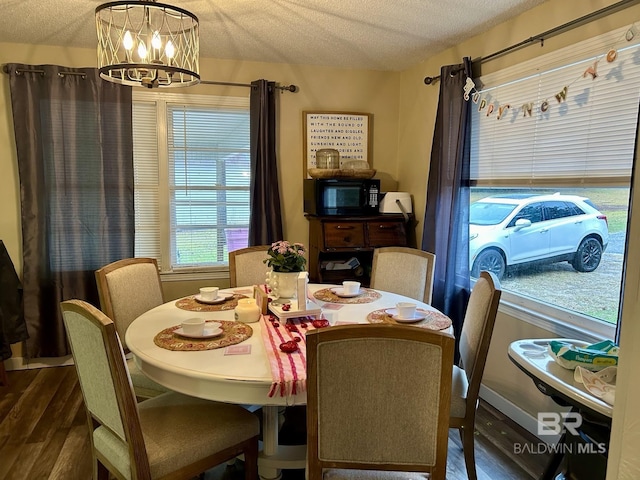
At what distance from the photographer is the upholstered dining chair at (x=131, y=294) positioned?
6.92 feet

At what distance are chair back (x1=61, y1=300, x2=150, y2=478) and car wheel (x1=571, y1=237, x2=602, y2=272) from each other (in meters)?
2.16

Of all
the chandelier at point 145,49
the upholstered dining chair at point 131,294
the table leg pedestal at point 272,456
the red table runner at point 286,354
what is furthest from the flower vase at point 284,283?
the chandelier at point 145,49

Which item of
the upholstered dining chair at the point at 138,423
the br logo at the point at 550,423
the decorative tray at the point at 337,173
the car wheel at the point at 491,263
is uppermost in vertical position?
the decorative tray at the point at 337,173

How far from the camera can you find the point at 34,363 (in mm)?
3344

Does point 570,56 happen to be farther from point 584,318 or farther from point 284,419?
point 284,419

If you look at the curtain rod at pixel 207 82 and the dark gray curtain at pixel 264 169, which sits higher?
the curtain rod at pixel 207 82

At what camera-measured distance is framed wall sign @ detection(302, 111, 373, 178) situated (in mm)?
3727

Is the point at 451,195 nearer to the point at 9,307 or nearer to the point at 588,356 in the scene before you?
the point at 588,356

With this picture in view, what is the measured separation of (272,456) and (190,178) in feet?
7.76

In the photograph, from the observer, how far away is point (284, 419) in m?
2.56

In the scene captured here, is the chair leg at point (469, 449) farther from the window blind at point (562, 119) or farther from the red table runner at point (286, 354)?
the window blind at point (562, 119)

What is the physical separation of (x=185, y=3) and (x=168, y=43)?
770 mm

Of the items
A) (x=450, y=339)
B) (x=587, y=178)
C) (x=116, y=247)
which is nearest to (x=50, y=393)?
(x=116, y=247)

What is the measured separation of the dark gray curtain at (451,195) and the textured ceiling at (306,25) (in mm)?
330
